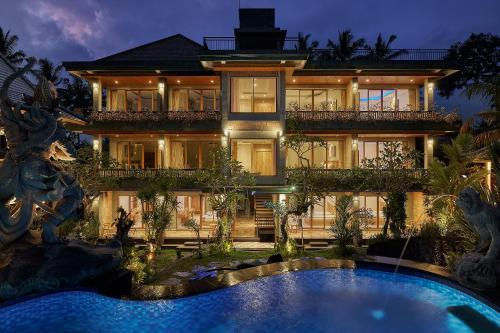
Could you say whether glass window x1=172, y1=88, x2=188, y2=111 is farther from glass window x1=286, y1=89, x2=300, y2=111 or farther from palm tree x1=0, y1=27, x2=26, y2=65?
palm tree x1=0, y1=27, x2=26, y2=65

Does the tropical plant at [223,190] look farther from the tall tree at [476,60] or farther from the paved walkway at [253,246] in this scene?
the tall tree at [476,60]

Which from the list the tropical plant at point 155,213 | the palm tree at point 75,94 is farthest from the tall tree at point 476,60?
the palm tree at point 75,94

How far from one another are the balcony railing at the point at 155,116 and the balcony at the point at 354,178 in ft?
20.7

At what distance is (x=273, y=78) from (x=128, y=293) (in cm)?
1533

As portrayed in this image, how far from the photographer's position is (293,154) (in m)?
23.1

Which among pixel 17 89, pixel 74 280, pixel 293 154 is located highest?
pixel 17 89

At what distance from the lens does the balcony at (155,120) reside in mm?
20078

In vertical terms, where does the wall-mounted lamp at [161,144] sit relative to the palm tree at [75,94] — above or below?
below

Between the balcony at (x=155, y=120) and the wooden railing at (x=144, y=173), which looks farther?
the balcony at (x=155, y=120)

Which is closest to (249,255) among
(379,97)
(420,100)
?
(379,97)

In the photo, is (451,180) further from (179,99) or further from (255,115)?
(179,99)

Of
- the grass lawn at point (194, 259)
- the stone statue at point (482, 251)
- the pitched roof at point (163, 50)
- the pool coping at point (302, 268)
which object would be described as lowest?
the grass lawn at point (194, 259)

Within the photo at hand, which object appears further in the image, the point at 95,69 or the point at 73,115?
the point at 95,69

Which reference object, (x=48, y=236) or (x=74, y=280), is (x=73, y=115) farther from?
(x=74, y=280)
